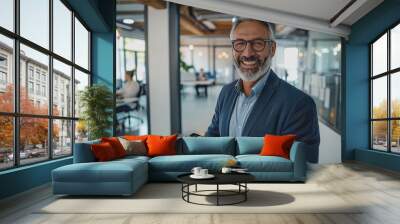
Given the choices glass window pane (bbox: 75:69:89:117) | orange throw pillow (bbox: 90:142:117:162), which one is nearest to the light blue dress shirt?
glass window pane (bbox: 75:69:89:117)

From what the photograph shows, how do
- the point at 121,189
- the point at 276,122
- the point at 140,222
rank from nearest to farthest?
the point at 140,222, the point at 121,189, the point at 276,122

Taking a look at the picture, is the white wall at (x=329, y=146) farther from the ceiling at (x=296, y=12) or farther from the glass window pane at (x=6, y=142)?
the glass window pane at (x=6, y=142)

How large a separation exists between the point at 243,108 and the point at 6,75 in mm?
4686

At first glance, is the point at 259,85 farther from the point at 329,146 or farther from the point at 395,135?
the point at 395,135

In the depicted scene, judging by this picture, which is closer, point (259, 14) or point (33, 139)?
point (33, 139)

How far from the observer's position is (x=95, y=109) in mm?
8102

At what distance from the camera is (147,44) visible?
9.45m

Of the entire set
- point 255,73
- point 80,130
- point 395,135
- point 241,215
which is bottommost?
point 241,215

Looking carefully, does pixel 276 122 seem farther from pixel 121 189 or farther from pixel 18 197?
pixel 18 197

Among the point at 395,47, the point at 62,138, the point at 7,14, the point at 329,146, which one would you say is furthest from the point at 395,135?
the point at 7,14

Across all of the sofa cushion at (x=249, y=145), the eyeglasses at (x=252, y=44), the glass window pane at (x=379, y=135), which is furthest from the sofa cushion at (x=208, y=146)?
the glass window pane at (x=379, y=135)

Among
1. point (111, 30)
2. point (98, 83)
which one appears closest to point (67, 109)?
point (98, 83)

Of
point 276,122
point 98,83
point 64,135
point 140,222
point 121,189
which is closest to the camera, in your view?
point 140,222

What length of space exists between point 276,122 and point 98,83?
3915mm
